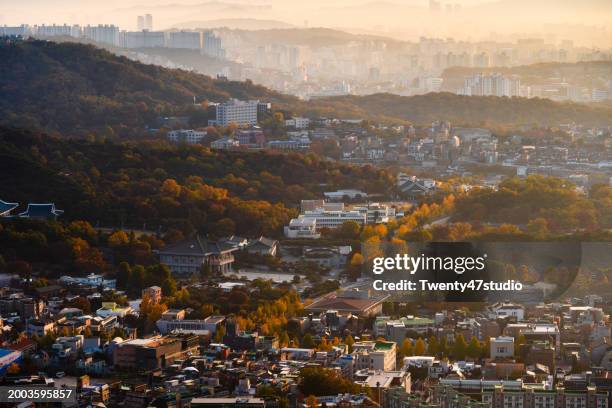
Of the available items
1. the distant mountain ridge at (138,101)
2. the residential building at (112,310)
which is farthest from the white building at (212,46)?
the residential building at (112,310)

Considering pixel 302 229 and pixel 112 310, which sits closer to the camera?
pixel 112 310

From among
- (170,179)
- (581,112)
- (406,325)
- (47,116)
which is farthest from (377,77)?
(406,325)

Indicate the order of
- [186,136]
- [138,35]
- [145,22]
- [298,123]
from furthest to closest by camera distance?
[138,35]
[145,22]
[298,123]
[186,136]

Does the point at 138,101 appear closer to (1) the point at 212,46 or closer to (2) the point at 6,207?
(2) the point at 6,207

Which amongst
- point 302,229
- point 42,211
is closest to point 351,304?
point 302,229

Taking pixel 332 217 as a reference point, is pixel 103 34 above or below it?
above

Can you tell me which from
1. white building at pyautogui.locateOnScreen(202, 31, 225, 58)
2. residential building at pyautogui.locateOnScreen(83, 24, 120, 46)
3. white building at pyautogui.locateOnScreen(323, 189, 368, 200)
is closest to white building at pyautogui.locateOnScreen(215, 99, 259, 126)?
white building at pyautogui.locateOnScreen(323, 189, 368, 200)

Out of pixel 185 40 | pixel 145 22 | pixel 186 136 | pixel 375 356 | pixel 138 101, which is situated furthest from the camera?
pixel 185 40

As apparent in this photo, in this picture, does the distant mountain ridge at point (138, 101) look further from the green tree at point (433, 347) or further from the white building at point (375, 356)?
the white building at point (375, 356)
